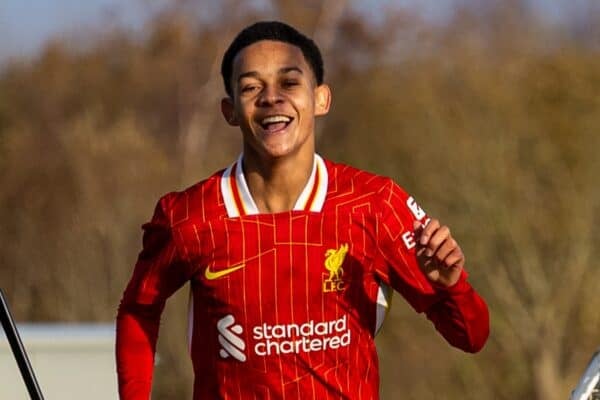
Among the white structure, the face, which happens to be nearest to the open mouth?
the face

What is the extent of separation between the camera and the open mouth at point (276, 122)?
425cm

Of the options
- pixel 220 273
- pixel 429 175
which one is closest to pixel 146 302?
pixel 220 273

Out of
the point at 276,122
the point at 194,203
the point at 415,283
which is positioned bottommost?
the point at 415,283

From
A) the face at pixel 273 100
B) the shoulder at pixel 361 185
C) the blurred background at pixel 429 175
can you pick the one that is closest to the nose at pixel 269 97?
the face at pixel 273 100

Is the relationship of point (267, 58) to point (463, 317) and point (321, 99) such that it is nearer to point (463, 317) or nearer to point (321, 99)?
point (321, 99)

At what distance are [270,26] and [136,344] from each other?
2.96 feet

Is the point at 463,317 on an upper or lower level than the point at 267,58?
lower

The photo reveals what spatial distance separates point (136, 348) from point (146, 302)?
122mm

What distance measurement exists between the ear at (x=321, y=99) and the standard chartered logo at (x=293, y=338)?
588mm

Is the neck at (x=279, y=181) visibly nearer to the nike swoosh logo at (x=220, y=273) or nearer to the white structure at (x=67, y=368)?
the nike swoosh logo at (x=220, y=273)

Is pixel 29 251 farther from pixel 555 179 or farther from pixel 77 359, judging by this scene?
pixel 77 359

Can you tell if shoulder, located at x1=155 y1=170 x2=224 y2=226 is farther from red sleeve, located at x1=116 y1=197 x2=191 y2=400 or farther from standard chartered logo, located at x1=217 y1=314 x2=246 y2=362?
standard chartered logo, located at x1=217 y1=314 x2=246 y2=362

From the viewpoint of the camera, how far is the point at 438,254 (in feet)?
13.0

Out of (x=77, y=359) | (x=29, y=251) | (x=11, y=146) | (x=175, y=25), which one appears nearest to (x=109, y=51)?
(x=175, y=25)
